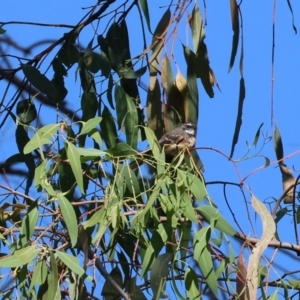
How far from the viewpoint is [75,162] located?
2875mm

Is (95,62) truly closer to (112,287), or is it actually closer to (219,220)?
(112,287)

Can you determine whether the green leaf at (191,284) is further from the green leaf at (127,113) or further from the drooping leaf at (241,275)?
the green leaf at (127,113)

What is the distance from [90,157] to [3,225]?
0.46 meters

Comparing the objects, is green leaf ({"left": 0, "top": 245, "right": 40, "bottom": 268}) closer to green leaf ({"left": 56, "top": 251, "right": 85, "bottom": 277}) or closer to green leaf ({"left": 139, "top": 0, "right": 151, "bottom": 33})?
green leaf ({"left": 56, "top": 251, "right": 85, "bottom": 277})

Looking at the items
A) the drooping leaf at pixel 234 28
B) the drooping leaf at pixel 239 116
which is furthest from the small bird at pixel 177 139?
the drooping leaf at pixel 234 28

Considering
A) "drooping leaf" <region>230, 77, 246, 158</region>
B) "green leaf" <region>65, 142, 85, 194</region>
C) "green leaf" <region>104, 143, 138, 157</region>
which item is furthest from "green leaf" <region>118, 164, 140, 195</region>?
"drooping leaf" <region>230, 77, 246, 158</region>

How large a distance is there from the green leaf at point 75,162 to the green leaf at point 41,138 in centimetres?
6

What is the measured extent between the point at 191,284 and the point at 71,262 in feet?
1.09

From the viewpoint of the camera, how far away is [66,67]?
384cm

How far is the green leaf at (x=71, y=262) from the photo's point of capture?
279 centimetres

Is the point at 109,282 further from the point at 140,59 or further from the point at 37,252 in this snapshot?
the point at 140,59

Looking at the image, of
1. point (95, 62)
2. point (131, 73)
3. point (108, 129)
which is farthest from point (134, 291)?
point (95, 62)

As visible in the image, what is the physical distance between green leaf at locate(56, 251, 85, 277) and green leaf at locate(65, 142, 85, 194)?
0.18 metres

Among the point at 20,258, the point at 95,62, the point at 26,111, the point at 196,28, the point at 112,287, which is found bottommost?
the point at 20,258
